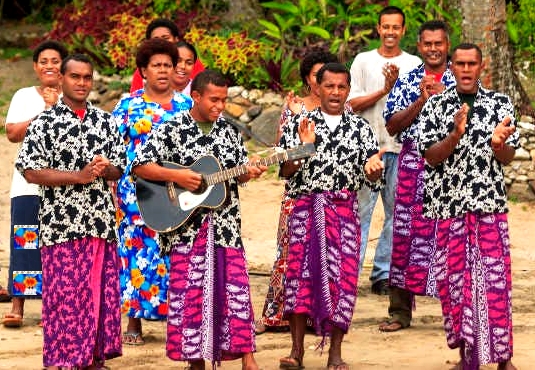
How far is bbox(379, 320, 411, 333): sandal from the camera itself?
8.77 metres

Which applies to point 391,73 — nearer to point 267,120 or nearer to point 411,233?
point 411,233

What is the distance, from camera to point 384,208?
31.8ft

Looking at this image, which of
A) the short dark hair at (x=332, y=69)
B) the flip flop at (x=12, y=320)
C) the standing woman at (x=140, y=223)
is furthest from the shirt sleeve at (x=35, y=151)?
the flip flop at (x=12, y=320)

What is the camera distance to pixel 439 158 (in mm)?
7324

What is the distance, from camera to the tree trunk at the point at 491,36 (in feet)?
42.8

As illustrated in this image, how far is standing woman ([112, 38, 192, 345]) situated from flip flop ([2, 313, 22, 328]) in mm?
839

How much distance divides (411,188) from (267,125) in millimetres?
6112

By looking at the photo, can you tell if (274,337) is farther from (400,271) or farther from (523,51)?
(523,51)

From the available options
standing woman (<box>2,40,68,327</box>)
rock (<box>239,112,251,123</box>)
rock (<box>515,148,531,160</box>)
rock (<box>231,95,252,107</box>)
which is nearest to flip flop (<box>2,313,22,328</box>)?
standing woman (<box>2,40,68,327</box>)

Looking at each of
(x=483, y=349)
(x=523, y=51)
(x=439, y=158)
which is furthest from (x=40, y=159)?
(x=523, y=51)

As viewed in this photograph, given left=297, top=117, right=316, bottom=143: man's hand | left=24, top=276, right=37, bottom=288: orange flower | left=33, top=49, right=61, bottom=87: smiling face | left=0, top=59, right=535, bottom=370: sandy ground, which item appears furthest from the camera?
left=24, top=276, right=37, bottom=288: orange flower

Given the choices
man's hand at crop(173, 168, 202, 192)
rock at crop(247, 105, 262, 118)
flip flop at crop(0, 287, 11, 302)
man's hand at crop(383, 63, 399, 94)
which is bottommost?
flip flop at crop(0, 287, 11, 302)

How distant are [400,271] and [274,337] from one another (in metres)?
0.98

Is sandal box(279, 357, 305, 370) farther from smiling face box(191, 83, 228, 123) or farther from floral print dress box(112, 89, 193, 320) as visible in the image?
smiling face box(191, 83, 228, 123)
